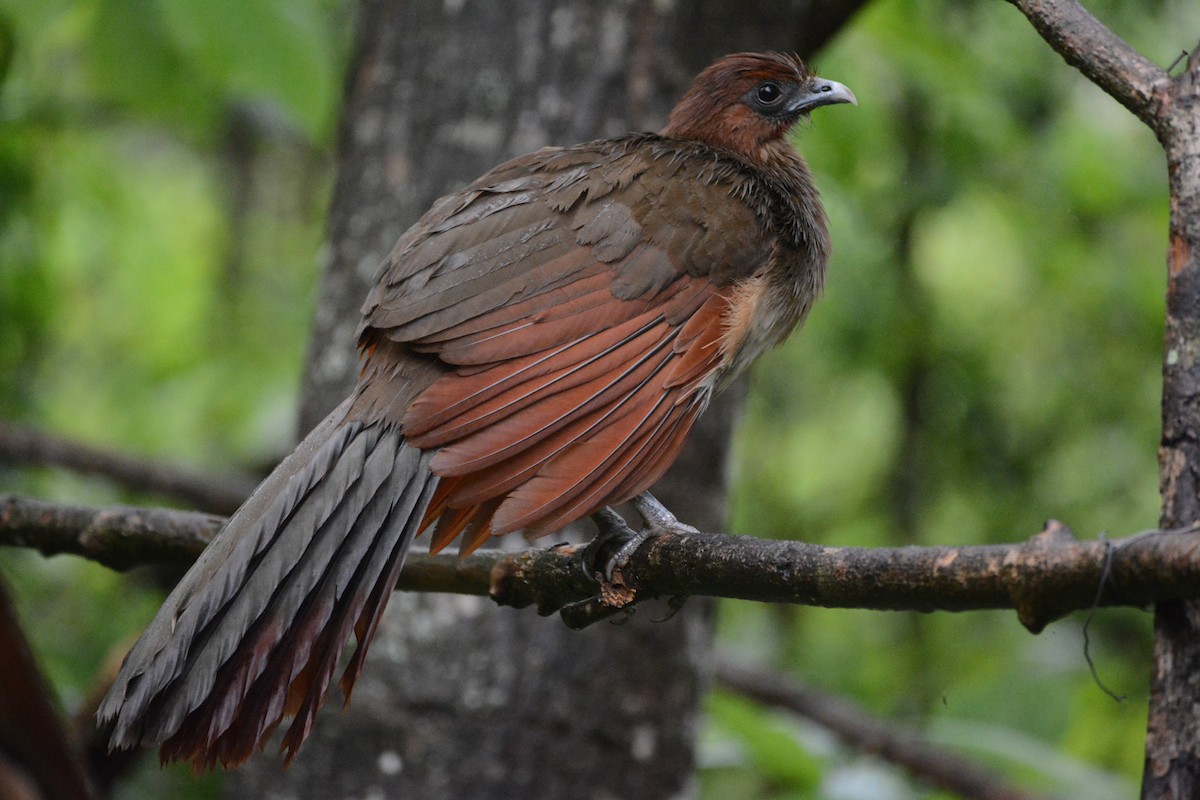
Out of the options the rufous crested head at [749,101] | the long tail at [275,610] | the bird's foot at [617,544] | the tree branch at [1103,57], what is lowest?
the long tail at [275,610]

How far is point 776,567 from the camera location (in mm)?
1888

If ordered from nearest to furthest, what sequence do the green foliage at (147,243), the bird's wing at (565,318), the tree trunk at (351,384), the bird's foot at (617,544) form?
the bird's foot at (617,544) < the bird's wing at (565,318) < the tree trunk at (351,384) < the green foliage at (147,243)

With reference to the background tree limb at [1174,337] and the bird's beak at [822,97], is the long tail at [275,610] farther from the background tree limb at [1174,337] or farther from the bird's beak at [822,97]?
the bird's beak at [822,97]

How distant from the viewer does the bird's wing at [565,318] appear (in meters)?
2.52

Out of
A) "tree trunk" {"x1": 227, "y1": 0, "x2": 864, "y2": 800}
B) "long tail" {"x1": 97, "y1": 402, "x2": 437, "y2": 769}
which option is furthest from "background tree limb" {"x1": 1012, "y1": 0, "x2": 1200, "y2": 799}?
"tree trunk" {"x1": 227, "y1": 0, "x2": 864, "y2": 800}

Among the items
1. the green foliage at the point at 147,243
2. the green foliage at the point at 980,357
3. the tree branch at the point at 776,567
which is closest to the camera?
the tree branch at the point at 776,567

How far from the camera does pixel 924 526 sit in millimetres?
5320

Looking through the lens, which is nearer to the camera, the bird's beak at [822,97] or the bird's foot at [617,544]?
the bird's foot at [617,544]

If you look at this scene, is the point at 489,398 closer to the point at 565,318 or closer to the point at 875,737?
the point at 565,318

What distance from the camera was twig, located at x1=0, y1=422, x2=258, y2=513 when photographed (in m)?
4.43

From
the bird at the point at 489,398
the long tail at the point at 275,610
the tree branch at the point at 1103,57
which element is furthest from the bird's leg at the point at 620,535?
the tree branch at the point at 1103,57

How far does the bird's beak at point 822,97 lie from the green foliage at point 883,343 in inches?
31.9

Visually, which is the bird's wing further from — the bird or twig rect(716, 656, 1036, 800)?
twig rect(716, 656, 1036, 800)

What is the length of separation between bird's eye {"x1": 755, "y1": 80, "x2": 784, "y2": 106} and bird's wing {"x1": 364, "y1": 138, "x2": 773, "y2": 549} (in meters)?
0.43
